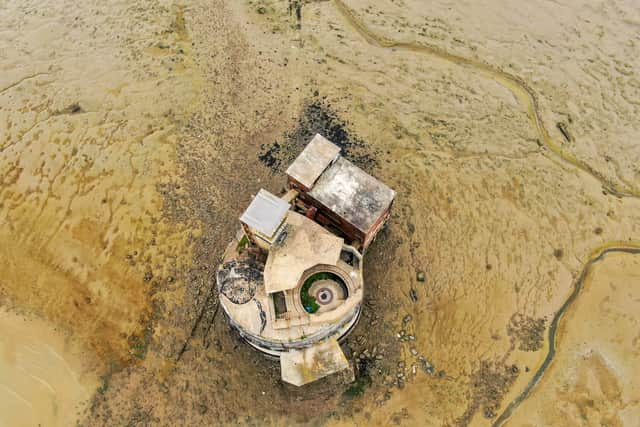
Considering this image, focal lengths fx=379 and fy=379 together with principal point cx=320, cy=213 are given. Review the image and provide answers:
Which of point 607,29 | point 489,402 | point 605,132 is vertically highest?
point 607,29

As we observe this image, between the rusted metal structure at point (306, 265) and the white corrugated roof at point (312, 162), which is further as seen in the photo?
the white corrugated roof at point (312, 162)

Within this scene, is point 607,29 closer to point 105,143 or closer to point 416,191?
point 416,191

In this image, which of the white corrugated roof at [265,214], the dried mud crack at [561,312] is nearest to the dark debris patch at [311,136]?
the white corrugated roof at [265,214]

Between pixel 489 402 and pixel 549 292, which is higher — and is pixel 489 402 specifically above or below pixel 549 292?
below

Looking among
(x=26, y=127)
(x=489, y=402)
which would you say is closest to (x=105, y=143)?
(x=26, y=127)

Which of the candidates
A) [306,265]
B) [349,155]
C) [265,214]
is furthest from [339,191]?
[349,155]

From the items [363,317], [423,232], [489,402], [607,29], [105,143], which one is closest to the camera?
[489,402]

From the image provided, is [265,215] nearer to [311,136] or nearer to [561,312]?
[311,136]

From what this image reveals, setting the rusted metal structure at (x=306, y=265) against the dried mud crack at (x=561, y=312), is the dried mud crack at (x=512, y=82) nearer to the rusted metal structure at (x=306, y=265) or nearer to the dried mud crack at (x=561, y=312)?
the dried mud crack at (x=561, y=312)

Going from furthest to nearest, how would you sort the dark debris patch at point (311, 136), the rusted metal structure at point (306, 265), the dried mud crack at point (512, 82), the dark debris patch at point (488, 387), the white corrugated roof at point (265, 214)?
the dark debris patch at point (311, 136) → the dried mud crack at point (512, 82) → the dark debris patch at point (488, 387) → the rusted metal structure at point (306, 265) → the white corrugated roof at point (265, 214)
